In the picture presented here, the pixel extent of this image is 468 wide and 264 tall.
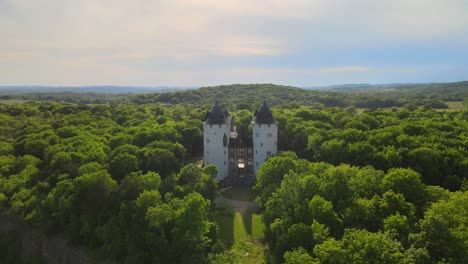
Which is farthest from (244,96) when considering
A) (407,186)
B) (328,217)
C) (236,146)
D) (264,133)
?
(328,217)

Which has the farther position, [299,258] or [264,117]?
[264,117]

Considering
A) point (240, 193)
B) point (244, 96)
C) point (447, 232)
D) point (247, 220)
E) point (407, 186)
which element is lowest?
point (247, 220)

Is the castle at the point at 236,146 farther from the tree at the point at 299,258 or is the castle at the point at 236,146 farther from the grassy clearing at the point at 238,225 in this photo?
the tree at the point at 299,258

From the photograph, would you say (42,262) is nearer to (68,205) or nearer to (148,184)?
(68,205)

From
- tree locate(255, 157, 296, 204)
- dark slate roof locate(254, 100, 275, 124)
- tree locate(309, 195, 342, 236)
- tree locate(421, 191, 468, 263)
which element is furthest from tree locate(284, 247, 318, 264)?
dark slate roof locate(254, 100, 275, 124)

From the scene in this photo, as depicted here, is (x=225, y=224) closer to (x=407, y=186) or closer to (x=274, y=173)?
(x=274, y=173)

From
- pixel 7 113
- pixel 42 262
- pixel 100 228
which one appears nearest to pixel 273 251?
pixel 100 228

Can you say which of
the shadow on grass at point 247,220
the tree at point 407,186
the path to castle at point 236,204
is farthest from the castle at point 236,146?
the tree at point 407,186

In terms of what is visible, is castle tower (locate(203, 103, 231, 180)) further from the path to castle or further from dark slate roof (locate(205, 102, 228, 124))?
the path to castle
